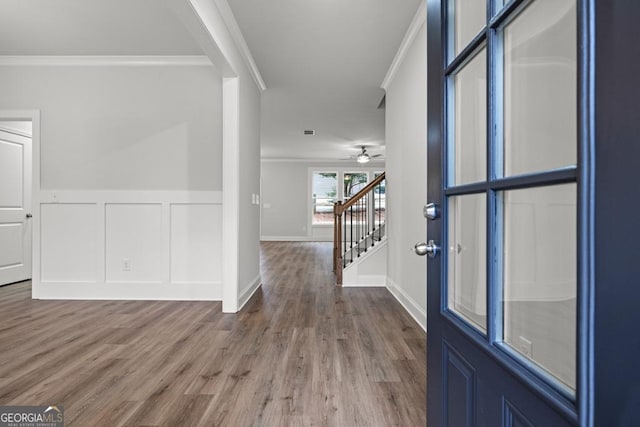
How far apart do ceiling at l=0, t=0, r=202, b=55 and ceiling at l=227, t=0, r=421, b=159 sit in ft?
2.19

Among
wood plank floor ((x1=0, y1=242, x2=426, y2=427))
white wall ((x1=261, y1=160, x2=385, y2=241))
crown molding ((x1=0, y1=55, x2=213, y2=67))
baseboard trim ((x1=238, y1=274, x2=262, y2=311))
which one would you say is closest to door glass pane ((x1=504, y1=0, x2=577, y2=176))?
wood plank floor ((x1=0, y1=242, x2=426, y2=427))

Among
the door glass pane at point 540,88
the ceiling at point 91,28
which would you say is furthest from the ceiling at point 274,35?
the door glass pane at point 540,88

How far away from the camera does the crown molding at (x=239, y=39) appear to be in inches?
101

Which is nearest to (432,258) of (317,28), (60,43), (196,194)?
(317,28)

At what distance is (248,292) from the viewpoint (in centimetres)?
360

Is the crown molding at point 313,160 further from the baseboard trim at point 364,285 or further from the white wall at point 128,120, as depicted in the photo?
the white wall at point 128,120

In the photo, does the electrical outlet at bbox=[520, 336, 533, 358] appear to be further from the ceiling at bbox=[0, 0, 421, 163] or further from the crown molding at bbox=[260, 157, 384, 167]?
the crown molding at bbox=[260, 157, 384, 167]

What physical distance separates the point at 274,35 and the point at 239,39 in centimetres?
31

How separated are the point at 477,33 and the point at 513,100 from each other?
24 centimetres

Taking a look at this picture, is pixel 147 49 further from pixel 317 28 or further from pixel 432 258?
pixel 432 258

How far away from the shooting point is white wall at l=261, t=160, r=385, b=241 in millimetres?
10234

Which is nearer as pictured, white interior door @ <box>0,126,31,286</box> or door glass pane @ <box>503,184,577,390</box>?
door glass pane @ <box>503,184,577,390</box>

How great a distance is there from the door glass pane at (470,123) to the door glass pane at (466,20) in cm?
7

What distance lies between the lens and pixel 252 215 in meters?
3.91
